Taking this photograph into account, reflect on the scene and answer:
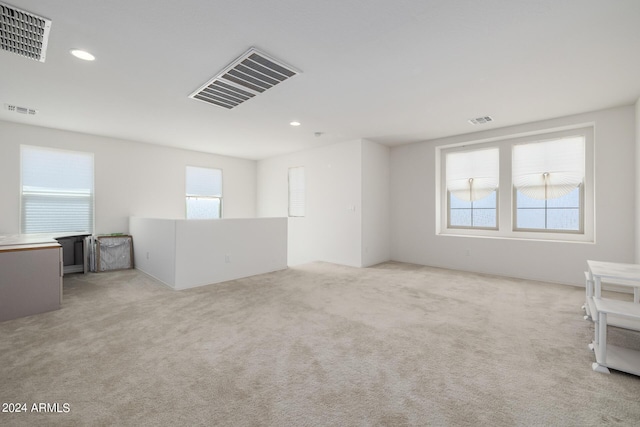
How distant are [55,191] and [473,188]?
805 cm

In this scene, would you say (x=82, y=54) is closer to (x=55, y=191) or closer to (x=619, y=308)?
(x=55, y=191)

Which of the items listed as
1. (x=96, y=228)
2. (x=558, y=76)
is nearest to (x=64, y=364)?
(x=96, y=228)

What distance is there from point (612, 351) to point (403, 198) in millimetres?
4366

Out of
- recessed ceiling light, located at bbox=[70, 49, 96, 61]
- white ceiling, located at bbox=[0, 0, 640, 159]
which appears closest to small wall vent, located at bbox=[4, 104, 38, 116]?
white ceiling, located at bbox=[0, 0, 640, 159]

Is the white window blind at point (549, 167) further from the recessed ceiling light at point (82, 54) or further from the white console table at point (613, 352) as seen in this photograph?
the recessed ceiling light at point (82, 54)

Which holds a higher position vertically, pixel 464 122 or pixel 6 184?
pixel 464 122

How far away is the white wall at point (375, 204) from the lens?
574 cm

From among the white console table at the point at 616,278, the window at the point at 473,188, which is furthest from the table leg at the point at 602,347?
the window at the point at 473,188

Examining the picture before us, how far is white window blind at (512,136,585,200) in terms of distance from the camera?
14.7 feet

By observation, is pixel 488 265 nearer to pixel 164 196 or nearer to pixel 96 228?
pixel 164 196

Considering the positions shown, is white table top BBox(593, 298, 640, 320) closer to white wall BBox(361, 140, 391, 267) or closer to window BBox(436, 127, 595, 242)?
window BBox(436, 127, 595, 242)

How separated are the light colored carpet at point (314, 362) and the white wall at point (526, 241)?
0.89 m

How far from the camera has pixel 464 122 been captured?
4.64m

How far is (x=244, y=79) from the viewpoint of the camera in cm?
307
